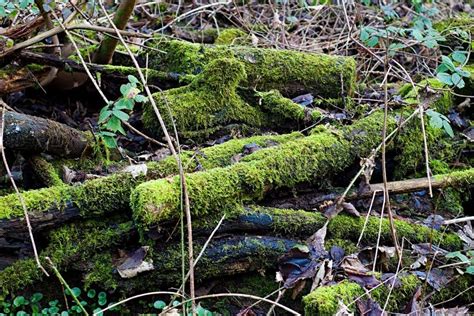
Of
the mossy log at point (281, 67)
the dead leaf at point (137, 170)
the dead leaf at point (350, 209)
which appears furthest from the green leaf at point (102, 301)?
the mossy log at point (281, 67)

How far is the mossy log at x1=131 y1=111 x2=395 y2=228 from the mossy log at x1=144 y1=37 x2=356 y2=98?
0.71 m

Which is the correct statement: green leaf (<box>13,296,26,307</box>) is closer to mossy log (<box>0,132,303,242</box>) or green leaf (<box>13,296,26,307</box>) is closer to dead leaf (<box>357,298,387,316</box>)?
mossy log (<box>0,132,303,242</box>)

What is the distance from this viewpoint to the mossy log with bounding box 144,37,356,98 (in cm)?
447

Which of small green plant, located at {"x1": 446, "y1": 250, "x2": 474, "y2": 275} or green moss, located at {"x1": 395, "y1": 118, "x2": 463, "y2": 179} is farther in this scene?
green moss, located at {"x1": 395, "y1": 118, "x2": 463, "y2": 179}

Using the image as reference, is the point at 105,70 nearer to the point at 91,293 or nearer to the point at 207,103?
the point at 207,103

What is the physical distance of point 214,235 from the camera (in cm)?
312

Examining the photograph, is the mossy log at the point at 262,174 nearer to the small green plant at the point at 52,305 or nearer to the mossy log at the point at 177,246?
the mossy log at the point at 177,246

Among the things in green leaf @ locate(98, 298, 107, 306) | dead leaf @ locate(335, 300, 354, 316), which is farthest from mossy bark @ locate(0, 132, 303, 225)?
dead leaf @ locate(335, 300, 354, 316)

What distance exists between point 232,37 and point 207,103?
2226 millimetres

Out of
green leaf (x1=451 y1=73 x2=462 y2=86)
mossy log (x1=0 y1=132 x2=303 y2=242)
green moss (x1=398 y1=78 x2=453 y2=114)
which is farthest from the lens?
green moss (x1=398 y1=78 x2=453 y2=114)

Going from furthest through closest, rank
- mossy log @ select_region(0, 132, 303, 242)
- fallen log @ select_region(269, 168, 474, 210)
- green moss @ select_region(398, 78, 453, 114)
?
green moss @ select_region(398, 78, 453, 114)
fallen log @ select_region(269, 168, 474, 210)
mossy log @ select_region(0, 132, 303, 242)

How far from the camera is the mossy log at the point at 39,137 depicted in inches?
132

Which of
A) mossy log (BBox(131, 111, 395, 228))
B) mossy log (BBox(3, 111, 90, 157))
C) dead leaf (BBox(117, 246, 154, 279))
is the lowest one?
dead leaf (BBox(117, 246, 154, 279))

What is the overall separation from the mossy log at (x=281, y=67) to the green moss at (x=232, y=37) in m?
1.39
